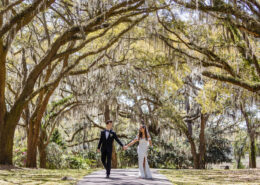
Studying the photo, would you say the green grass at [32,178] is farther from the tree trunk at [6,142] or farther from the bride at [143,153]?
the tree trunk at [6,142]

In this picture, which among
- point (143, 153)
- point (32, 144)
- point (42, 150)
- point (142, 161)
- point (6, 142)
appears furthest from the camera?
point (42, 150)

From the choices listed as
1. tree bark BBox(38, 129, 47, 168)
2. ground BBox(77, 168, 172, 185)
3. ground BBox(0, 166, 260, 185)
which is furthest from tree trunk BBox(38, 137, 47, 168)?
ground BBox(77, 168, 172, 185)

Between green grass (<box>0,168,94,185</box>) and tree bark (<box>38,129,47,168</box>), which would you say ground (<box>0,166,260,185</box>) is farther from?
tree bark (<box>38,129,47,168</box>)

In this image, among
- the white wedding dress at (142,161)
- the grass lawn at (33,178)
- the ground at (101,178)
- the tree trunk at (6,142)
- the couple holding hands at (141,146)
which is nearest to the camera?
the grass lawn at (33,178)

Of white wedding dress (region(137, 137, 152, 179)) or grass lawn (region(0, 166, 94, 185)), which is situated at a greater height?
white wedding dress (region(137, 137, 152, 179))

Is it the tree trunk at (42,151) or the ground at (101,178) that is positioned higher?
the tree trunk at (42,151)

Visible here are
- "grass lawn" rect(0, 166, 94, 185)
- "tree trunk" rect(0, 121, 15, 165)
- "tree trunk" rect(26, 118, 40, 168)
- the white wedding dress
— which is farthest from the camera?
"tree trunk" rect(26, 118, 40, 168)

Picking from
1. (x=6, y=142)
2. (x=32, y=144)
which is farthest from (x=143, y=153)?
(x=32, y=144)

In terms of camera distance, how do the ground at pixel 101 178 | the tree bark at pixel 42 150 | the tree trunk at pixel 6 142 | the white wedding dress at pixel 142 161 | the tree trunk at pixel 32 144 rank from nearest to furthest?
the ground at pixel 101 178, the white wedding dress at pixel 142 161, the tree trunk at pixel 6 142, the tree trunk at pixel 32 144, the tree bark at pixel 42 150

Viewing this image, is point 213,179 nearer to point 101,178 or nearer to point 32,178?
point 101,178

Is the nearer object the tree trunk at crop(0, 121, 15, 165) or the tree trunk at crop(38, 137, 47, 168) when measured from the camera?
the tree trunk at crop(0, 121, 15, 165)

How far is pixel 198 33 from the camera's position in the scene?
41.2ft

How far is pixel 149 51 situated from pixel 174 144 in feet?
34.6

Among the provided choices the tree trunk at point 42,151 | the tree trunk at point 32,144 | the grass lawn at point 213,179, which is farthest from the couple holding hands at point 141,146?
the tree trunk at point 42,151
